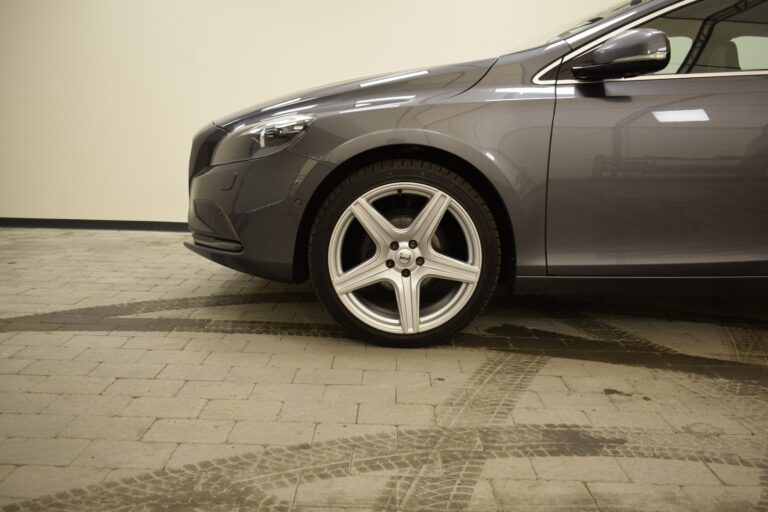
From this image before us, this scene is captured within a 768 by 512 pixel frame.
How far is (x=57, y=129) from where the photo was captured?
5895 millimetres

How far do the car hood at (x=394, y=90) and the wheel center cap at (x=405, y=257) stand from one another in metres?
0.59

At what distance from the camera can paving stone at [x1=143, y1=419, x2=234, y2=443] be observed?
2.05 metres

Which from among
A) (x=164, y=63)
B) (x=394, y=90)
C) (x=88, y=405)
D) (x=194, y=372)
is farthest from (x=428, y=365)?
(x=164, y=63)

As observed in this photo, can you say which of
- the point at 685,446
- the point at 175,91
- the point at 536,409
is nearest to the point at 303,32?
the point at 175,91

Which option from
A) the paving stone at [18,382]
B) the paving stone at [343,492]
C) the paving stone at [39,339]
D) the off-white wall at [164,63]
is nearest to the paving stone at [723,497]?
the paving stone at [343,492]

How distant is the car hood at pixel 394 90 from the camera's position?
277 cm

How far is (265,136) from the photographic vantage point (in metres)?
2.82

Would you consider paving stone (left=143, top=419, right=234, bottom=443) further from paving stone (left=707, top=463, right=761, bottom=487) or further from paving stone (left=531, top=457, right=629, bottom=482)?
paving stone (left=707, top=463, right=761, bottom=487)

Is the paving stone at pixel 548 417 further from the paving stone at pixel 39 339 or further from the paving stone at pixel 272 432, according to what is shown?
the paving stone at pixel 39 339

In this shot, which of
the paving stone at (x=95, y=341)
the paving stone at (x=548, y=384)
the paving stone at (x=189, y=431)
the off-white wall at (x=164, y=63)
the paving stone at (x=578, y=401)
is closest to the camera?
the paving stone at (x=189, y=431)

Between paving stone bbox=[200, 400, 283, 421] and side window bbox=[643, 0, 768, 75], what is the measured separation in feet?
6.49

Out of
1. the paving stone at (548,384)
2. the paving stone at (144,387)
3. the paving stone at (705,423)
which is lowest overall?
the paving stone at (705,423)

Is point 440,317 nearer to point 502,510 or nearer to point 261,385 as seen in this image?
point 261,385

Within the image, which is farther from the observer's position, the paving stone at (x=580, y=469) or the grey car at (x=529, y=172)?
the grey car at (x=529, y=172)
